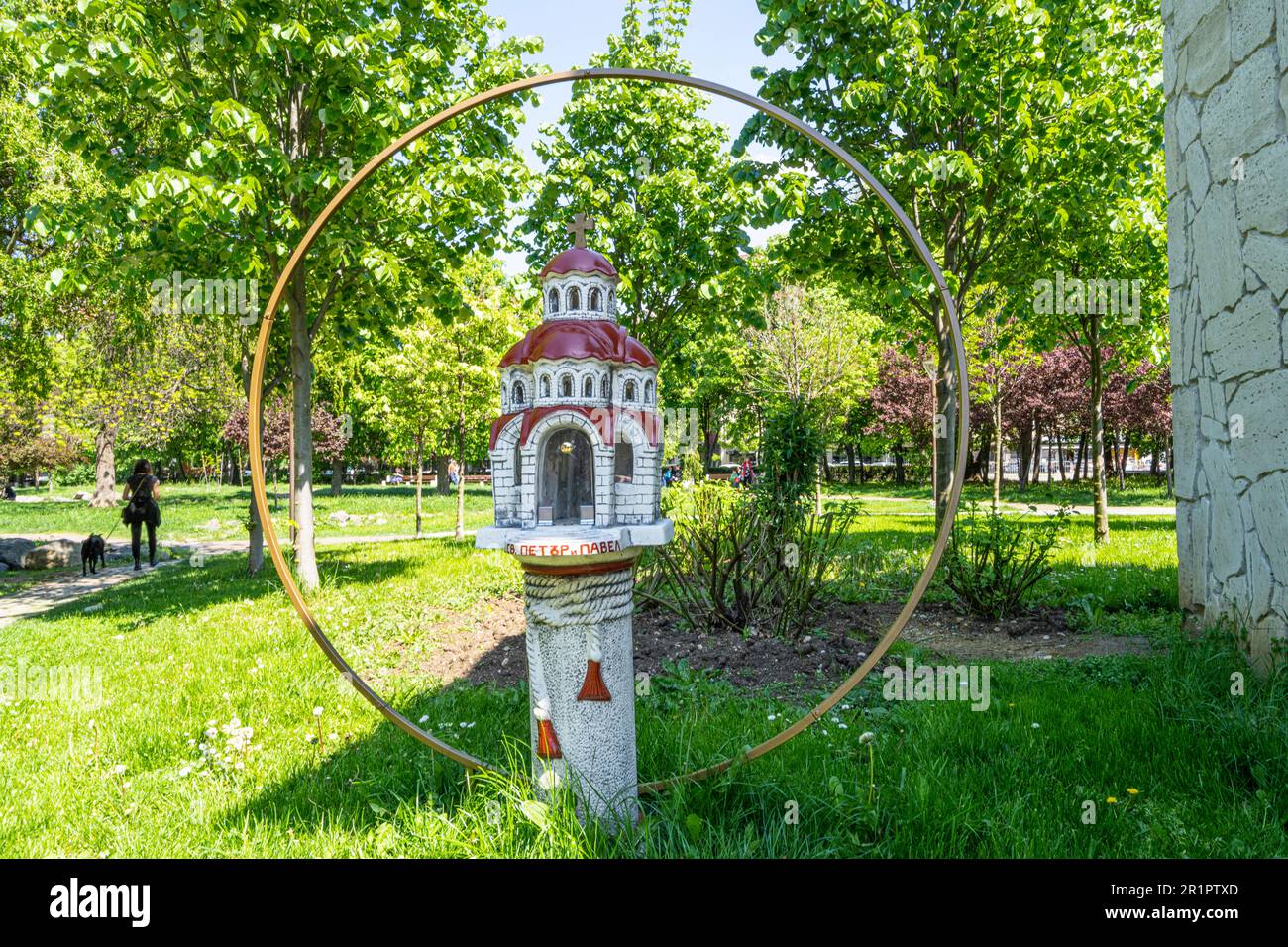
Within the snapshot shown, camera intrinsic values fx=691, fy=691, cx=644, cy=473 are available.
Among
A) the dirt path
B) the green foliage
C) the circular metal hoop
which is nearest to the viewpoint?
the circular metal hoop

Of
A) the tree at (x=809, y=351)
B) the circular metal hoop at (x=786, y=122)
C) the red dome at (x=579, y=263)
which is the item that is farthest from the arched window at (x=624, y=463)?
the tree at (x=809, y=351)

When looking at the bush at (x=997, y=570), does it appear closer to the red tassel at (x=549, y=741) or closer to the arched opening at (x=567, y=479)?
the arched opening at (x=567, y=479)

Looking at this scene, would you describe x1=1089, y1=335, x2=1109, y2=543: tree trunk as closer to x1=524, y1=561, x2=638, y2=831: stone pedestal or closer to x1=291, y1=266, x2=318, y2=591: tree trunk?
x1=524, y1=561, x2=638, y2=831: stone pedestal

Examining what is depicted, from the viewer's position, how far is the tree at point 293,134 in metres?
5.64

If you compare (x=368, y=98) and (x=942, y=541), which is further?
(x=368, y=98)

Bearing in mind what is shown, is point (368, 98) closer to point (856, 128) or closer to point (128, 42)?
point (128, 42)

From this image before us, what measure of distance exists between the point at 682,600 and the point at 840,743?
3.04 m

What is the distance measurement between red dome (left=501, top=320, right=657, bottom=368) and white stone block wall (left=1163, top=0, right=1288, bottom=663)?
4.20 meters

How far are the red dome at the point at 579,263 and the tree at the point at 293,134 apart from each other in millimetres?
3902

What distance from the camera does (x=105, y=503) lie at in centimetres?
2450

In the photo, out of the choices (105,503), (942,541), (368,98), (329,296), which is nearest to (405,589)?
(329,296)

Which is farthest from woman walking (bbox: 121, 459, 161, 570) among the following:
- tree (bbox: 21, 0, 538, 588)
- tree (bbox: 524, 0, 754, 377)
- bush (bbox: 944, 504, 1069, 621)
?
bush (bbox: 944, 504, 1069, 621)

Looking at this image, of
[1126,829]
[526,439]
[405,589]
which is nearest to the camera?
[526,439]

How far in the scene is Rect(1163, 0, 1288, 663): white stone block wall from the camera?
4293 mm
